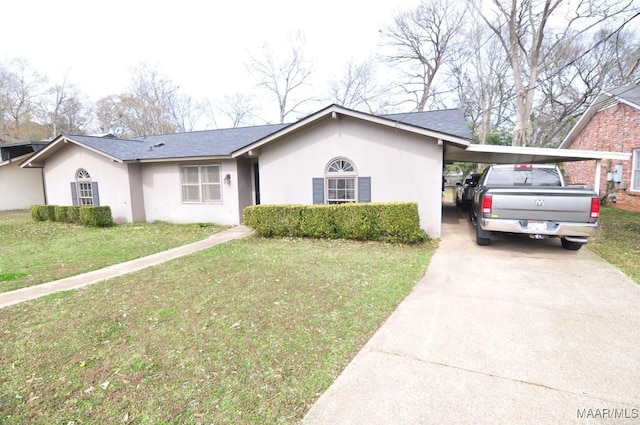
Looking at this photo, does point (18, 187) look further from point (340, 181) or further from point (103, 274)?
point (340, 181)

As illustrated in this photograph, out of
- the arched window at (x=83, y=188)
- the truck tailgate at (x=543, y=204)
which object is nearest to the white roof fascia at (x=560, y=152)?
the truck tailgate at (x=543, y=204)

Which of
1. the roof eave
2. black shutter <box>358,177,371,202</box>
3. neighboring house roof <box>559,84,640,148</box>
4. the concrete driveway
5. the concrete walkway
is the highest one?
neighboring house roof <box>559,84,640,148</box>

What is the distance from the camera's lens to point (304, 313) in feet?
13.8

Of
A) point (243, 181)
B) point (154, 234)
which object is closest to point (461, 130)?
point (243, 181)

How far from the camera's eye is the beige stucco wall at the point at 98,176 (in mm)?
12633

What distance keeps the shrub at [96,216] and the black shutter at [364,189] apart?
964cm

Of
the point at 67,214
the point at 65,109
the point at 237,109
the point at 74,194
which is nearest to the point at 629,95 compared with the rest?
the point at 67,214

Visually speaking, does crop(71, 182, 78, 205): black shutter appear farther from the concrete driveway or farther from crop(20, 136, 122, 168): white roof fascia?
the concrete driveway

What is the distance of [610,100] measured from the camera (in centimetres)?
1391

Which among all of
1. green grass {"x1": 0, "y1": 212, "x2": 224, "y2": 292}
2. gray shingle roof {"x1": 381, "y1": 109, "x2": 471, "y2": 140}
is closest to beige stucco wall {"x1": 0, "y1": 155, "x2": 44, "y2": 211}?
green grass {"x1": 0, "y1": 212, "x2": 224, "y2": 292}

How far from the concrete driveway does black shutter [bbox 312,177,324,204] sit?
516 cm

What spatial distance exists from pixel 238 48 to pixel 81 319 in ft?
100

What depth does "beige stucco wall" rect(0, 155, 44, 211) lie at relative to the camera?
18.5m

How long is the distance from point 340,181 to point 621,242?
7.34 meters
